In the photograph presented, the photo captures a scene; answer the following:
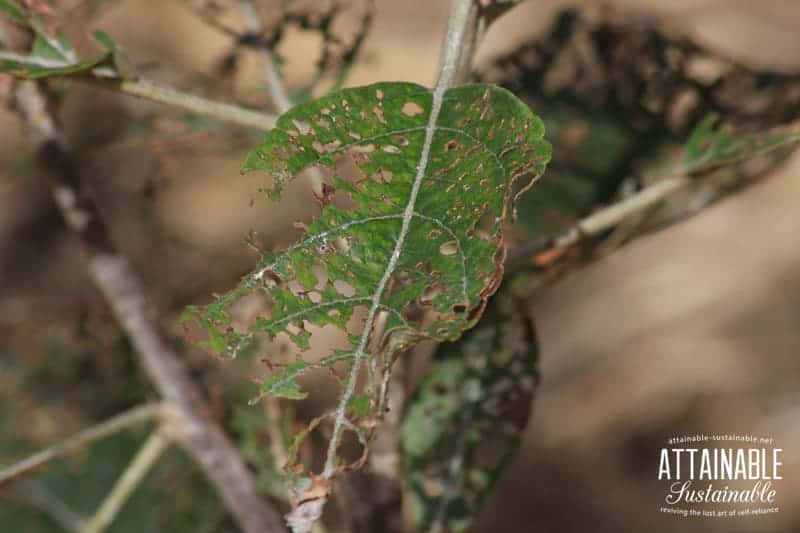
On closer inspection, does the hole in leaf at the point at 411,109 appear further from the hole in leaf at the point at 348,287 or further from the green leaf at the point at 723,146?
the green leaf at the point at 723,146

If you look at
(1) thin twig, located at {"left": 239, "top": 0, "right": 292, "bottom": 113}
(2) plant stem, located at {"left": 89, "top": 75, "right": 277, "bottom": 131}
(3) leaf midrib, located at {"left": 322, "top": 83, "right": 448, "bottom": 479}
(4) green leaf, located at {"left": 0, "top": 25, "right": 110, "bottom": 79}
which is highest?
(1) thin twig, located at {"left": 239, "top": 0, "right": 292, "bottom": 113}

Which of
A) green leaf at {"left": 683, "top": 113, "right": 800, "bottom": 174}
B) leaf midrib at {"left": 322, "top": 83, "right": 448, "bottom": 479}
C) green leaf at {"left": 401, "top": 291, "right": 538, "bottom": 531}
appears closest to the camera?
leaf midrib at {"left": 322, "top": 83, "right": 448, "bottom": 479}

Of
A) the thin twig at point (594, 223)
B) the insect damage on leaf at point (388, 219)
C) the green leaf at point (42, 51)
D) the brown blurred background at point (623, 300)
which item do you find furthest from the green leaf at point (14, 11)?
the brown blurred background at point (623, 300)

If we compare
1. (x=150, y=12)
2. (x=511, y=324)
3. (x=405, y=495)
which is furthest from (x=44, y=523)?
(x=150, y=12)

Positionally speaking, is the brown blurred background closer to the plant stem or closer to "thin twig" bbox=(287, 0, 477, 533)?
the plant stem

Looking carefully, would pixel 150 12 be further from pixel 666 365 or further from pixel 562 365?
pixel 666 365

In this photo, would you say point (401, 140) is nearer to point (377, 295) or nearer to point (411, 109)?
point (377, 295)

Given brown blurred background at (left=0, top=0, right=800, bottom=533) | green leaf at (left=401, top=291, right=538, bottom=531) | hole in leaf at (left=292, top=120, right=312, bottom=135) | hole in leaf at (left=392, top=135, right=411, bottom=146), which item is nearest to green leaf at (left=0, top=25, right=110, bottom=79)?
hole in leaf at (left=292, top=120, right=312, bottom=135)
